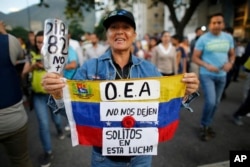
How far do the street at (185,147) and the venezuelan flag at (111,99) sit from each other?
2.02m

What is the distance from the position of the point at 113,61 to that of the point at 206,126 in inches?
123

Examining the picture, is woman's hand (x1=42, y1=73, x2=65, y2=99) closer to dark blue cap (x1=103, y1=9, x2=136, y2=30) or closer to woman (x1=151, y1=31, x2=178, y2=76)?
dark blue cap (x1=103, y1=9, x2=136, y2=30)

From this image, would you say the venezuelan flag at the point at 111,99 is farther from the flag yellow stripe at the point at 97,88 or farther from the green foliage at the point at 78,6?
the green foliage at the point at 78,6

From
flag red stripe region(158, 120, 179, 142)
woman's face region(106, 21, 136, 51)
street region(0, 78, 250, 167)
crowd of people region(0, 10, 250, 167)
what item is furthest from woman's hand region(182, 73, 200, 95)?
street region(0, 78, 250, 167)

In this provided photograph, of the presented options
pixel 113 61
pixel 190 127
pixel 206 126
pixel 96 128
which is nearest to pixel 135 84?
pixel 113 61

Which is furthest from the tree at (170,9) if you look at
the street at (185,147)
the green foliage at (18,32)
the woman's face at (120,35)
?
the woman's face at (120,35)

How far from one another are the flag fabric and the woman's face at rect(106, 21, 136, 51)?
33 centimetres

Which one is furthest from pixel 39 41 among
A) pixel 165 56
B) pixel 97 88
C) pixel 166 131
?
pixel 165 56

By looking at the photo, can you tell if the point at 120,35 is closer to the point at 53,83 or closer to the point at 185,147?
the point at 53,83

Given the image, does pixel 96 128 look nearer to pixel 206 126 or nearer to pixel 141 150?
pixel 141 150

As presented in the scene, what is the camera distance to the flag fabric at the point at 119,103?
1.99m

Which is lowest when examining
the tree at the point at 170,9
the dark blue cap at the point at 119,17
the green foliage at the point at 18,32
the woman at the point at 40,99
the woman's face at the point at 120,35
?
the woman at the point at 40,99

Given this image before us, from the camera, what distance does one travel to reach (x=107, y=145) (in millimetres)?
2057

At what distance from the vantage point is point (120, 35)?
6.99 feet
